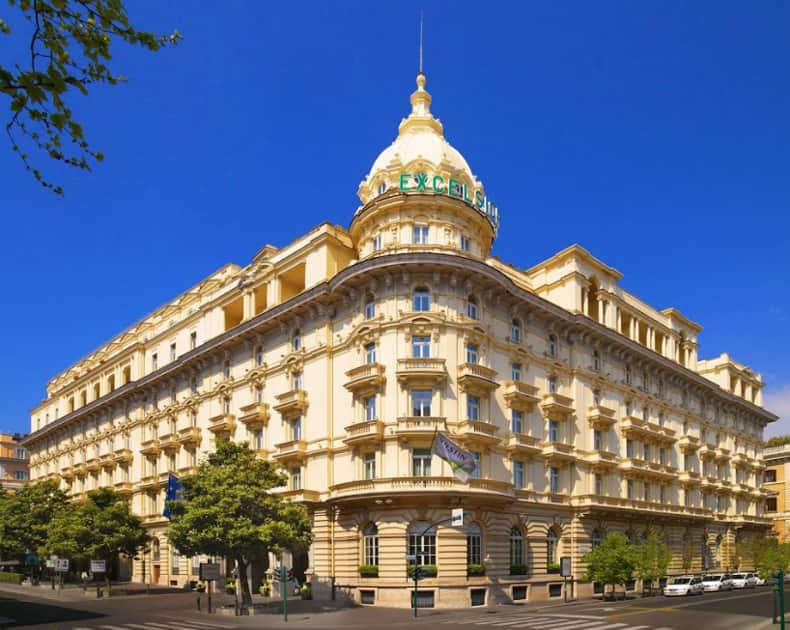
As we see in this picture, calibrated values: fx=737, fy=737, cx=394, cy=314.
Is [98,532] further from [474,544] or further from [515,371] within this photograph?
[515,371]

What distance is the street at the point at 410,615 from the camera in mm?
34812

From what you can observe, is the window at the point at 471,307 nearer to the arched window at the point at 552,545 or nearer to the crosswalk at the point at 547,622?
the arched window at the point at 552,545

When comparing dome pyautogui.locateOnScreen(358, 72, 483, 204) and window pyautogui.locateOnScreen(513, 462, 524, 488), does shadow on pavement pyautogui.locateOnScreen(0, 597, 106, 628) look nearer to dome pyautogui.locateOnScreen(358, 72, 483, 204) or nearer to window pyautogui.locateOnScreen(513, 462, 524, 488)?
window pyautogui.locateOnScreen(513, 462, 524, 488)

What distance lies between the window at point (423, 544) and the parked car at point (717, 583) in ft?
92.1

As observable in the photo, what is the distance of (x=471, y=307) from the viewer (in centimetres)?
4797

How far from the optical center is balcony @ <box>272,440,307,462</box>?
1966 inches

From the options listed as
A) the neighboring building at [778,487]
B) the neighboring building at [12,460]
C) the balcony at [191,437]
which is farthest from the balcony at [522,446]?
the neighboring building at [12,460]

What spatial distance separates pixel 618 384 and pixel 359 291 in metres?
25.5

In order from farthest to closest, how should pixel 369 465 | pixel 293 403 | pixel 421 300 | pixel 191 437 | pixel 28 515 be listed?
pixel 28 515 < pixel 191 437 < pixel 293 403 < pixel 421 300 < pixel 369 465

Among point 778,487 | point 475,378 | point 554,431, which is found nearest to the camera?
point 475,378

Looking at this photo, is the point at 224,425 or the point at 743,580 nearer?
the point at 224,425

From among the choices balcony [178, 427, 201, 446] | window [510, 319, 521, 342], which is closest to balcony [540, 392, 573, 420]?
window [510, 319, 521, 342]

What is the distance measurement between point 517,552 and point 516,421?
28.1 ft

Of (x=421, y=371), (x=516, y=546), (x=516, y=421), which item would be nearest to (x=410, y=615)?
(x=516, y=546)
